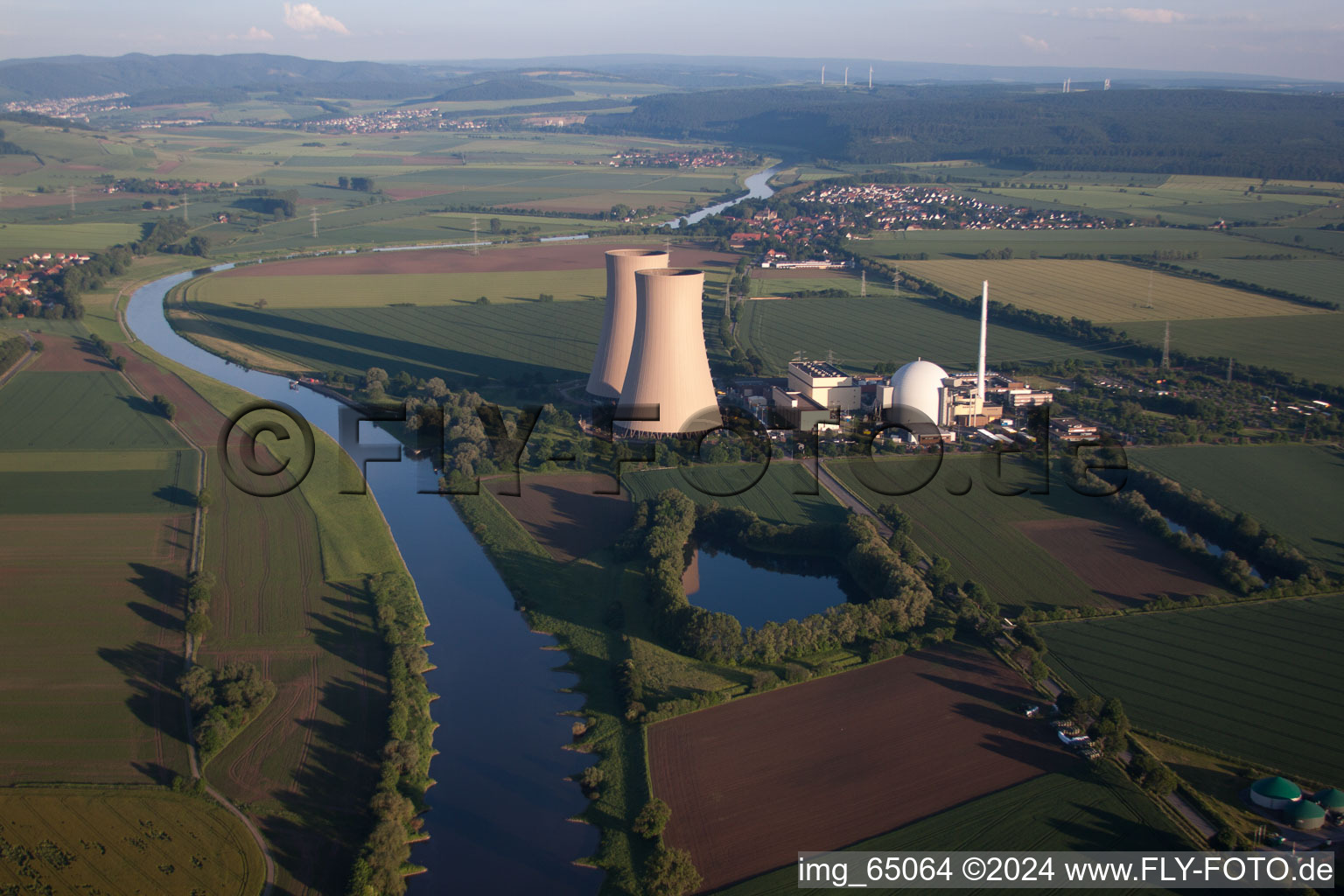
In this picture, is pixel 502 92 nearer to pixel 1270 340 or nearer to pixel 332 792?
pixel 1270 340

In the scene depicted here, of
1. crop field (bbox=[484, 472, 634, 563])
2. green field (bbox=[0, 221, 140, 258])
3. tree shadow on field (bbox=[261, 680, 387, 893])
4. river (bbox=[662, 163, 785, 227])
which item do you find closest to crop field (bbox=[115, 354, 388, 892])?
tree shadow on field (bbox=[261, 680, 387, 893])

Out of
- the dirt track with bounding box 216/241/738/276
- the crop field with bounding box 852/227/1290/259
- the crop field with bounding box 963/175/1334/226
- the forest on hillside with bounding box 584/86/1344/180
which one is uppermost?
the forest on hillside with bounding box 584/86/1344/180

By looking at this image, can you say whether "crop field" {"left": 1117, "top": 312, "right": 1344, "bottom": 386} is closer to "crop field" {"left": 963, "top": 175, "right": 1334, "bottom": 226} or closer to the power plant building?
the power plant building

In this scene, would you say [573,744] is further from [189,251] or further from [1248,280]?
[189,251]

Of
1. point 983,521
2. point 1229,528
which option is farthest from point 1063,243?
point 983,521

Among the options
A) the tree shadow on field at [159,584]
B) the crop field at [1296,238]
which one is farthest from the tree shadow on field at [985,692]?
the crop field at [1296,238]

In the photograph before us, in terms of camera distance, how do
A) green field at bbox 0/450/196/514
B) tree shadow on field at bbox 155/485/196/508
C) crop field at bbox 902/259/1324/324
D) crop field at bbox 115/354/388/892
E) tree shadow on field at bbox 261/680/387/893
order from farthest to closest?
crop field at bbox 902/259/1324/324 < tree shadow on field at bbox 155/485/196/508 < green field at bbox 0/450/196/514 < crop field at bbox 115/354/388/892 < tree shadow on field at bbox 261/680/387/893

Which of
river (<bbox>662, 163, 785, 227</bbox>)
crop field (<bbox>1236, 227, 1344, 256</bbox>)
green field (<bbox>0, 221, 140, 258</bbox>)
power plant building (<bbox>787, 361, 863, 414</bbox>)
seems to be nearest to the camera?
power plant building (<bbox>787, 361, 863, 414</bbox>)

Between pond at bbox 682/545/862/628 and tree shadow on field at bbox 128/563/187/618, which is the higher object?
tree shadow on field at bbox 128/563/187/618
